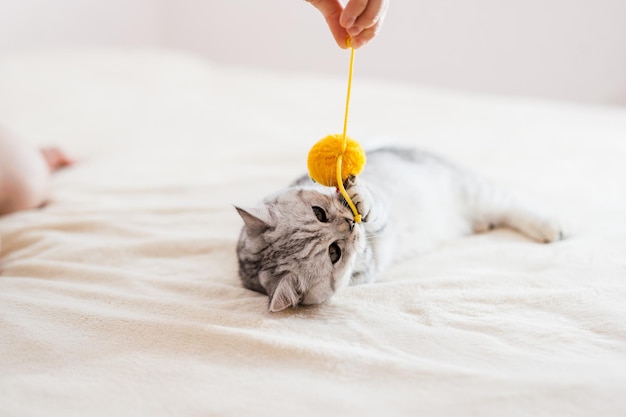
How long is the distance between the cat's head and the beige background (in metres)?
2.88

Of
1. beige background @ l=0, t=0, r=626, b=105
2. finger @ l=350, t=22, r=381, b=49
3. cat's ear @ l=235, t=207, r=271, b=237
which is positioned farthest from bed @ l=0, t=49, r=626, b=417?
beige background @ l=0, t=0, r=626, b=105

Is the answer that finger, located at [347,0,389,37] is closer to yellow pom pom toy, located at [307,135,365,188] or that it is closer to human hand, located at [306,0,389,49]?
human hand, located at [306,0,389,49]

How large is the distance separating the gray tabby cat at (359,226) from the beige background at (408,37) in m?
2.52

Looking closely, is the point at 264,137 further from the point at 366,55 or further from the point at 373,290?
the point at 366,55

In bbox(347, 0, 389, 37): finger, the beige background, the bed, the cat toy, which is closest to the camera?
the bed

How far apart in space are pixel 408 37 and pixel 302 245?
3.27 meters

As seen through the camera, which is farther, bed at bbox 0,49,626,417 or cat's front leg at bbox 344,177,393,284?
cat's front leg at bbox 344,177,393,284

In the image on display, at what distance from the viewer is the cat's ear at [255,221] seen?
133 centimetres

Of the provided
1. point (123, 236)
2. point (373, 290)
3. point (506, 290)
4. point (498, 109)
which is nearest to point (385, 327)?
point (373, 290)

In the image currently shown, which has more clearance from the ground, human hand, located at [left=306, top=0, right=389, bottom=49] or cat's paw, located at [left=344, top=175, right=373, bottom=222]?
human hand, located at [left=306, top=0, right=389, bottom=49]

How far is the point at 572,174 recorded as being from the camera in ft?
6.92

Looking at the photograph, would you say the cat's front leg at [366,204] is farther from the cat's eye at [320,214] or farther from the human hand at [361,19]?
the human hand at [361,19]

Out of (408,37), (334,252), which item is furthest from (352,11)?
(408,37)

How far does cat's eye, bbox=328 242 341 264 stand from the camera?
1329mm
